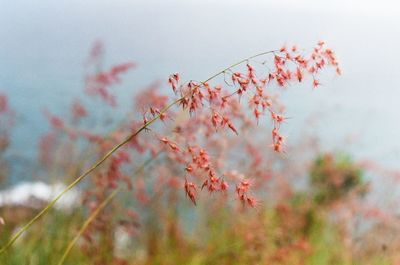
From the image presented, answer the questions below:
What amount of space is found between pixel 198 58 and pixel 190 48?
107 inches

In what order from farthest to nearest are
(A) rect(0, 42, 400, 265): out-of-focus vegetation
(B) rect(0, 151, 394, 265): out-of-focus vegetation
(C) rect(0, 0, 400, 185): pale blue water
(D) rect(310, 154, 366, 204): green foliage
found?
(C) rect(0, 0, 400, 185): pale blue water < (D) rect(310, 154, 366, 204): green foliage < (B) rect(0, 151, 394, 265): out-of-focus vegetation < (A) rect(0, 42, 400, 265): out-of-focus vegetation

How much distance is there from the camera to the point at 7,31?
78.9 feet

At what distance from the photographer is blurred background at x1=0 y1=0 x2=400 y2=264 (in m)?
7.29

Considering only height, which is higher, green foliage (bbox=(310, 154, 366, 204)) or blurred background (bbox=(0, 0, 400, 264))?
blurred background (bbox=(0, 0, 400, 264))

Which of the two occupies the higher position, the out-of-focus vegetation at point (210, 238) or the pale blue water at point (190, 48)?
the pale blue water at point (190, 48)

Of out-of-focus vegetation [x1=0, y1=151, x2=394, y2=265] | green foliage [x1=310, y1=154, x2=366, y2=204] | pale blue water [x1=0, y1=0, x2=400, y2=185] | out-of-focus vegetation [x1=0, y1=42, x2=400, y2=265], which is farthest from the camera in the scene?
pale blue water [x1=0, y1=0, x2=400, y2=185]

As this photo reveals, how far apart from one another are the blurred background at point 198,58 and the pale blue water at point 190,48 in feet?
0.19

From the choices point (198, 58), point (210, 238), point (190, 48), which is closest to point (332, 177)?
point (210, 238)

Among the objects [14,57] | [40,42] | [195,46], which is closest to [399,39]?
[195,46]

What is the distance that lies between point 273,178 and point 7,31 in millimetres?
19787

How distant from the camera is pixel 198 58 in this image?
28078 millimetres

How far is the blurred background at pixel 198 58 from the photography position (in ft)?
23.9

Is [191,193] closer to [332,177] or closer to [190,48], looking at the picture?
[332,177]

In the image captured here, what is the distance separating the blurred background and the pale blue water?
59mm
